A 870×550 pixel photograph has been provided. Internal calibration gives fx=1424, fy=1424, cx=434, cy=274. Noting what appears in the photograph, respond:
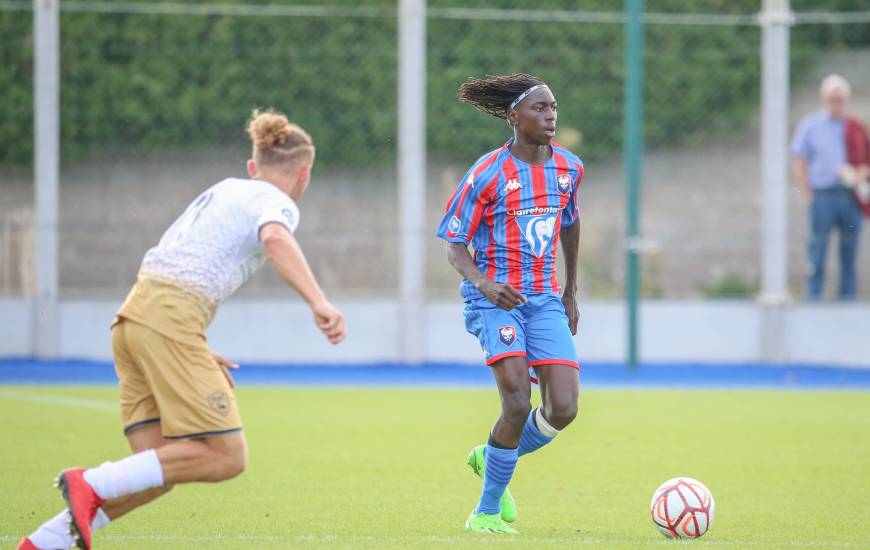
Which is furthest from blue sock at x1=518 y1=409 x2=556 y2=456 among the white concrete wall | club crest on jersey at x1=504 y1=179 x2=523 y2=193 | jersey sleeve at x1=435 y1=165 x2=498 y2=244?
the white concrete wall

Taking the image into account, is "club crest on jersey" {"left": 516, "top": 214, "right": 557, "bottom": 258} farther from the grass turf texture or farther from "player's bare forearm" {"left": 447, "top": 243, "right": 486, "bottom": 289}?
the grass turf texture

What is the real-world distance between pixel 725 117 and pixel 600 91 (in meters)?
1.61

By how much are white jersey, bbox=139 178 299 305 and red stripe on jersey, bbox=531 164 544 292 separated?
1886 mm

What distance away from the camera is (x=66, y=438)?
10617mm

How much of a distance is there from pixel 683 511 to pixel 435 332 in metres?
10.4

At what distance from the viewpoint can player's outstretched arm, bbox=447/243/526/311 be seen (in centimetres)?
708

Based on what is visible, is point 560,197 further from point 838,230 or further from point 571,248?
point 838,230

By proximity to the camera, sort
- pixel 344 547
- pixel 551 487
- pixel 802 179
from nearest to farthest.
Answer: pixel 344 547, pixel 551 487, pixel 802 179

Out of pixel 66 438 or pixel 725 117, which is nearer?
Answer: pixel 66 438

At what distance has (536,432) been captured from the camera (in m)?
7.44

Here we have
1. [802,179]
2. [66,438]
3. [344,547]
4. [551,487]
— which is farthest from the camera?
[802,179]

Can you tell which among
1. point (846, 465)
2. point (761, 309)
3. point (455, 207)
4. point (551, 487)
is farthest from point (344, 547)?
point (761, 309)

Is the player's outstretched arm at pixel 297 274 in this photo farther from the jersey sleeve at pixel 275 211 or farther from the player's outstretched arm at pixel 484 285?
the player's outstretched arm at pixel 484 285

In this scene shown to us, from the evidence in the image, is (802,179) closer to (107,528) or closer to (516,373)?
(516,373)
